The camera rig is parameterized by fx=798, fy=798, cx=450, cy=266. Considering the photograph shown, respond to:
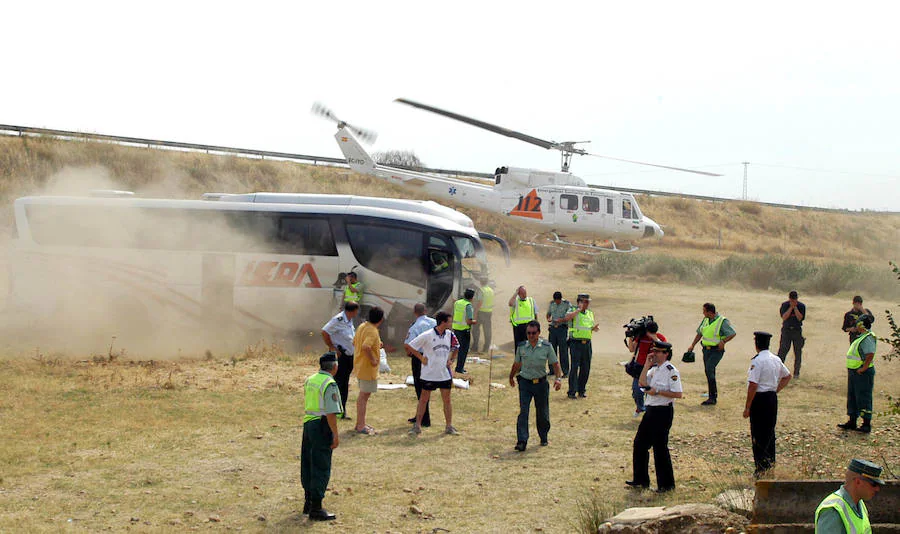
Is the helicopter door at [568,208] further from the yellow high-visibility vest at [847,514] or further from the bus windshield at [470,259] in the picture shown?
the yellow high-visibility vest at [847,514]

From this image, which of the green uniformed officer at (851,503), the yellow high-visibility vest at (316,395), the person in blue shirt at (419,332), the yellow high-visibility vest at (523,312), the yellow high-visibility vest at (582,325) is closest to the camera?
the green uniformed officer at (851,503)

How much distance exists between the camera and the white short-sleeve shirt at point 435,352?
34.7 ft

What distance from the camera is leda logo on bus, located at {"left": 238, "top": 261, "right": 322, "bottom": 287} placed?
1850 centimetres

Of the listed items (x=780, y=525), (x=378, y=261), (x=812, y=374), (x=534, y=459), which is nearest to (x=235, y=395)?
(x=534, y=459)

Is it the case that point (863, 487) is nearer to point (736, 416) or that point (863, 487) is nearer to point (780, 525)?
point (780, 525)

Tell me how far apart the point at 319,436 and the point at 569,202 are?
2184cm

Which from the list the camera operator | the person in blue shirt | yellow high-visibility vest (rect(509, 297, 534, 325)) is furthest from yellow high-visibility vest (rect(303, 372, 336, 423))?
yellow high-visibility vest (rect(509, 297, 534, 325))

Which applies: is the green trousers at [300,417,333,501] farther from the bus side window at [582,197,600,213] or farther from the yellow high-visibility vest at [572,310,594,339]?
the bus side window at [582,197,600,213]

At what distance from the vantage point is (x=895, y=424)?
11.6 m

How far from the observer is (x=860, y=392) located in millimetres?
11117

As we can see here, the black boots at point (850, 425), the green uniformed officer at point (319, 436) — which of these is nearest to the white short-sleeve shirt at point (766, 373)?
the black boots at point (850, 425)

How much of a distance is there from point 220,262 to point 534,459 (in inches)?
437

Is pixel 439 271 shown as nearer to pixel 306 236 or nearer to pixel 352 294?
pixel 352 294

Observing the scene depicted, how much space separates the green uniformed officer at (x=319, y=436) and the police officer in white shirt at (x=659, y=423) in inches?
126
